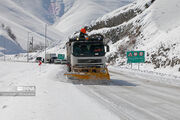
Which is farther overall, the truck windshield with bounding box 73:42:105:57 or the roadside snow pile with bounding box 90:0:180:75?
the roadside snow pile with bounding box 90:0:180:75

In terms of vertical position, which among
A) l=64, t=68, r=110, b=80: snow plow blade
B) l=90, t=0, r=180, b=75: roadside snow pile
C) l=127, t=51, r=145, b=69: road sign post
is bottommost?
l=64, t=68, r=110, b=80: snow plow blade

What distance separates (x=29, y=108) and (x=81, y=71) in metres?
8.73

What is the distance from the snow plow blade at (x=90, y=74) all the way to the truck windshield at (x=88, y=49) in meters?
1.00

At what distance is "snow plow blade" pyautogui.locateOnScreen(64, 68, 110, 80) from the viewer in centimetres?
1477

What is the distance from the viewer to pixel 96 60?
15508 mm

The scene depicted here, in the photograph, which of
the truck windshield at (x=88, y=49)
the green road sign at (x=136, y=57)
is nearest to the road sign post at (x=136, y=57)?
the green road sign at (x=136, y=57)

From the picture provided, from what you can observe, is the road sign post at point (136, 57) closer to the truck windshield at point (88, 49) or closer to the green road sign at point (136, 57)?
the green road sign at point (136, 57)

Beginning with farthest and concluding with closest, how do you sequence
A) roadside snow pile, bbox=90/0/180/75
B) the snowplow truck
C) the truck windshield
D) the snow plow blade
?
1. roadside snow pile, bbox=90/0/180/75
2. the truck windshield
3. the snowplow truck
4. the snow plow blade

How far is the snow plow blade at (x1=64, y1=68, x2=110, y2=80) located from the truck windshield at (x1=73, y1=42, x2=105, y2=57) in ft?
3.28

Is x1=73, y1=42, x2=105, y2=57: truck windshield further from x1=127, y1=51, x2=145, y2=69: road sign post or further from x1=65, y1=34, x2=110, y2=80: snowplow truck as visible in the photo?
x1=127, y1=51, x2=145, y2=69: road sign post

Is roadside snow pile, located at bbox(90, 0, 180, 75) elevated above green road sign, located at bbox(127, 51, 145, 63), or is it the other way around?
roadside snow pile, located at bbox(90, 0, 180, 75)

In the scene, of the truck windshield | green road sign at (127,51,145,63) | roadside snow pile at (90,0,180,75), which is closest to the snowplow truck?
the truck windshield

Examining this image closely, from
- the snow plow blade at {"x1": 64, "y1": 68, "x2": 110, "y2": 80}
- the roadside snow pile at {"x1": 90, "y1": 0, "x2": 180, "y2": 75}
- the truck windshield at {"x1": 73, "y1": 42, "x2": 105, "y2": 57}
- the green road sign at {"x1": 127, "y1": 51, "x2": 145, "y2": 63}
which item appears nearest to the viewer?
the snow plow blade at {"x1": 64, "y1": 68, "x2": 110, "y2": 80}

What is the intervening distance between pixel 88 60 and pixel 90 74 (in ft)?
3.52
